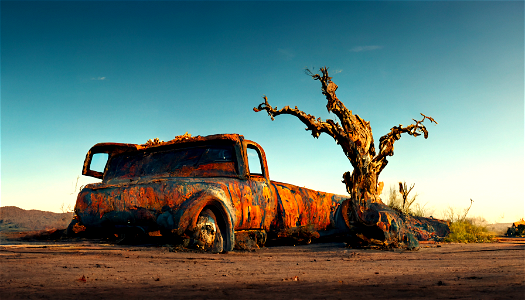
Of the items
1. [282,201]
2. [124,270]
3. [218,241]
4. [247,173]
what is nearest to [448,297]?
[124,270]

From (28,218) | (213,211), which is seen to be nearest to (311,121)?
(213,211)

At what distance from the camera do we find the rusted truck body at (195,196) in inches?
207

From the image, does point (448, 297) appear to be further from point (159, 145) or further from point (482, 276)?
point (159, 145)

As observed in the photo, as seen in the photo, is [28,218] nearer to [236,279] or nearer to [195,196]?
[195,196]

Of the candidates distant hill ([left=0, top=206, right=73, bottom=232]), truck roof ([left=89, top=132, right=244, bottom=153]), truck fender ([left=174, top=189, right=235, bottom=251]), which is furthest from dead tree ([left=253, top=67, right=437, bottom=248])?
distant hill ([left=0, top=206, right=73, bottom=232])

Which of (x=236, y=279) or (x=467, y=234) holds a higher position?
(x=467, y=234)

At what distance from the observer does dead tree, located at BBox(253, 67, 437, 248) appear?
7168 millimetres

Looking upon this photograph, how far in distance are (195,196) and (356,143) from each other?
3.41 metres

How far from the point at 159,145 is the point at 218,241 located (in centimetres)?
191

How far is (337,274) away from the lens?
3707 mm

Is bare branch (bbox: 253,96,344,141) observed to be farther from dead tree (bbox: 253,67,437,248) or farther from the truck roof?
the truck roof

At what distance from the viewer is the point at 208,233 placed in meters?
5.45

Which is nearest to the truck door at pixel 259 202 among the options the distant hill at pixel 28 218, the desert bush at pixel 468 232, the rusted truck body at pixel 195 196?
the rusted truck body at pixel 195 196

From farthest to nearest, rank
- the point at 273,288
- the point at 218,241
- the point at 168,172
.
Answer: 1. the point at 168,172
2. the point at 218,241
3. the point at 273,288
